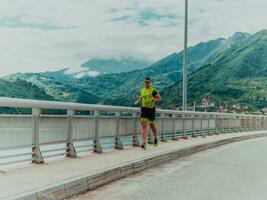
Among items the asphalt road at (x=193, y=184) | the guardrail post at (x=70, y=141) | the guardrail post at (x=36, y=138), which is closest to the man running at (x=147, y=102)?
the asphalt road at (x=193, y=184)

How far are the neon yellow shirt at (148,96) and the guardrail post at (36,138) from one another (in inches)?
239

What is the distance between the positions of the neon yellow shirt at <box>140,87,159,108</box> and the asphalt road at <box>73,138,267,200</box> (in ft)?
8.75

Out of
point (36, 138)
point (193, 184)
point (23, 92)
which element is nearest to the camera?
point (193, 184)

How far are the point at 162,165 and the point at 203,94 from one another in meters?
182

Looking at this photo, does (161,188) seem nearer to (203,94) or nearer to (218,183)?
(218,183)

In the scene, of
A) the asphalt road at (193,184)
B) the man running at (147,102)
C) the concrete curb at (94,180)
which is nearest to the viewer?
the concrete curb at (94,180)

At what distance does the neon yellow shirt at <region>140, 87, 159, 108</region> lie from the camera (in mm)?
17406

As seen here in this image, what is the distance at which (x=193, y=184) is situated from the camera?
431 inches

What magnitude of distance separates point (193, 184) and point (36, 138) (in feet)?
10.5

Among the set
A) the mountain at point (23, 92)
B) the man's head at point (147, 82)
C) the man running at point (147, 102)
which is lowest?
the man running at point (147, 102)

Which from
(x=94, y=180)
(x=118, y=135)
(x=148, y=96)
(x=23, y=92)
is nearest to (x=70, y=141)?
(x=94, y=180)

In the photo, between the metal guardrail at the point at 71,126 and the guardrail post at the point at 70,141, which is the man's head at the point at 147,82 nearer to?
the metal guardrail at the point at 71,126

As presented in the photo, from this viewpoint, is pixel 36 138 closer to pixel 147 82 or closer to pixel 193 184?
pixel 193 184

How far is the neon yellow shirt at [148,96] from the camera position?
57.1 feet
